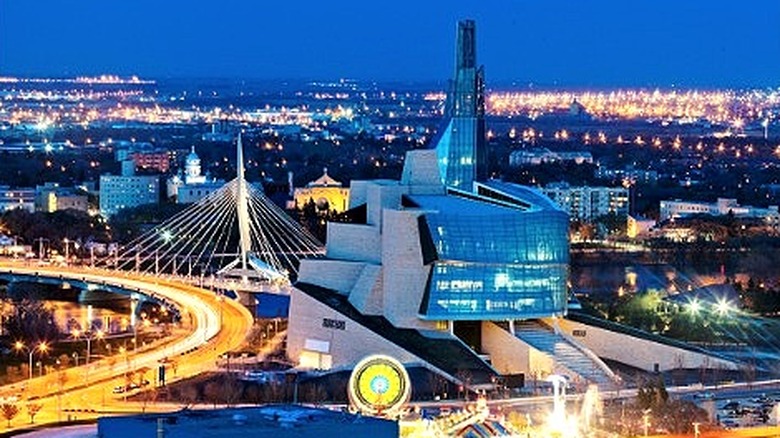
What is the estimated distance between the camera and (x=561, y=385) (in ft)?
99.6

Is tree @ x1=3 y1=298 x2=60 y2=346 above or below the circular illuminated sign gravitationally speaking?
above

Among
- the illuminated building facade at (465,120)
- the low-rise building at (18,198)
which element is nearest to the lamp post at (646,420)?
the illuminated building facade at (465,120)

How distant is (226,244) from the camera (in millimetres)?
50375

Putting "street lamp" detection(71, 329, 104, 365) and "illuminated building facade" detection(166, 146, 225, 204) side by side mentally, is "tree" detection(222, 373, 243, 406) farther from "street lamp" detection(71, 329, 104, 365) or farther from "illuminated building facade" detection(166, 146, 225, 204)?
"illuminated building facade" detection(166, 146, 225, 204)

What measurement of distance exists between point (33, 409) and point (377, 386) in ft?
18.4

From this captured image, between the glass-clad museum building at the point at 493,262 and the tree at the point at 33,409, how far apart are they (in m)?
7.78

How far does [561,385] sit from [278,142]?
7638cm

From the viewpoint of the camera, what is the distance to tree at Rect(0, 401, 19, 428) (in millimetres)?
27391

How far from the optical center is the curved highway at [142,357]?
29.0m

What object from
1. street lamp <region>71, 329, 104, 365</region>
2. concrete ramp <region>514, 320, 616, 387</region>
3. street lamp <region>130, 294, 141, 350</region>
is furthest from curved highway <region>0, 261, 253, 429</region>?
concrete ramp <region>514, 320, 616, 387</region>

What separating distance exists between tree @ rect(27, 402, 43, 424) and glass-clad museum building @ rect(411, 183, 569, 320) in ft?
25.5

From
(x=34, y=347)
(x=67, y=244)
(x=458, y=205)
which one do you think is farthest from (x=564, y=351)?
(x=67, y=244)

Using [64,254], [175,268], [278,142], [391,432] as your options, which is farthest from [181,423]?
[278,142]

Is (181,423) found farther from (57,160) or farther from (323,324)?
(57,160)
